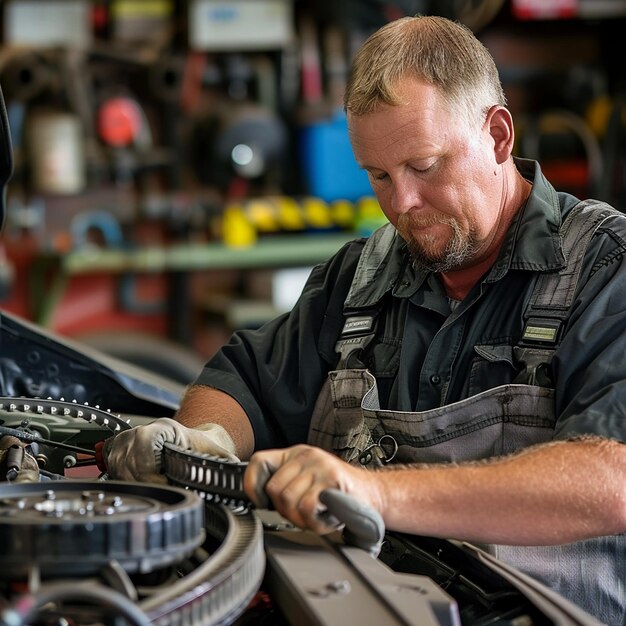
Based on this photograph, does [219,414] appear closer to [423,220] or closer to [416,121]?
[423,220]

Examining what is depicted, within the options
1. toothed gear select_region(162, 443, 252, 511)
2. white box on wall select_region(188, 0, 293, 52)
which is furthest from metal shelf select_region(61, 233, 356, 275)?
toothed gear select_region(162, 443, 252, 511)

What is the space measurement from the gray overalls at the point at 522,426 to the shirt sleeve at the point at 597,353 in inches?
1.3

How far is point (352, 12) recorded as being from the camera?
4645 mm

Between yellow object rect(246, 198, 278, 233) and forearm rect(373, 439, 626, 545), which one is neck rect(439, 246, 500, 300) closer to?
forearm rect(373, 439, 626, 545)

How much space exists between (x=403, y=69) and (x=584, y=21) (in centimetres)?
384

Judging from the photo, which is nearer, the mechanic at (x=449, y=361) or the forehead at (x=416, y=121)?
the mechanic at (x=449, y=361)

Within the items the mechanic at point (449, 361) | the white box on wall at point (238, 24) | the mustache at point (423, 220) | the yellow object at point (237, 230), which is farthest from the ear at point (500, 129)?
the white box on wall at point (238, 24)

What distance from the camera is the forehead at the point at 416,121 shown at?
5.31ft

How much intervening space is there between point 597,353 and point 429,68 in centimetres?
49

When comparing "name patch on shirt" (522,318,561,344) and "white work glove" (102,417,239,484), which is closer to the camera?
"white work glove" (102,417,239,484)

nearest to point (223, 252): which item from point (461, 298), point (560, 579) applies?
point (461, 298)

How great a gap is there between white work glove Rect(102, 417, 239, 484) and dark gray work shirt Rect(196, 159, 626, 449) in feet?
1.06

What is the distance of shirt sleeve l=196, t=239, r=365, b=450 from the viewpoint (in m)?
1.88

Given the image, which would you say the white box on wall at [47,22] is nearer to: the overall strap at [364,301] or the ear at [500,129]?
the overall strap at [364,301]
